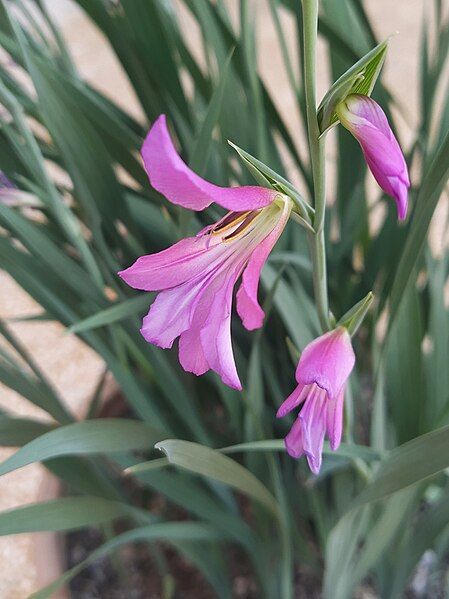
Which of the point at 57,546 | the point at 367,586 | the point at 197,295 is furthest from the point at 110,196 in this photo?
the point at 367,586

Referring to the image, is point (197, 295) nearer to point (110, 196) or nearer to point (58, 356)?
point (110, 196)

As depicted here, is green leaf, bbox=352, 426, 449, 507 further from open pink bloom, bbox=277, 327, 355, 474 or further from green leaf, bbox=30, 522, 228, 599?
green leaf, bbox=30, 522, 228, 599

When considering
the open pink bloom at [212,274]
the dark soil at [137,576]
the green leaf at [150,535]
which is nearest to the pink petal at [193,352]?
the open pink bloom at [212,274]

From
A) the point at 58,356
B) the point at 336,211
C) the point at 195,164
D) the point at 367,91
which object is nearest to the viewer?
the point at 367,91

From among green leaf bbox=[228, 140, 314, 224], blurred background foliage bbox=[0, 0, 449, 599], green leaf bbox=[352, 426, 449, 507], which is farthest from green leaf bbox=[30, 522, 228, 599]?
green leaf bbox=[228, 140, 314, 224]

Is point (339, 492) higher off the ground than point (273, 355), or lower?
lower

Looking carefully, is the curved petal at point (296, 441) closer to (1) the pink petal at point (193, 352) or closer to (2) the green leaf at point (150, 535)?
(1) the pink petal at point (193, 352)
